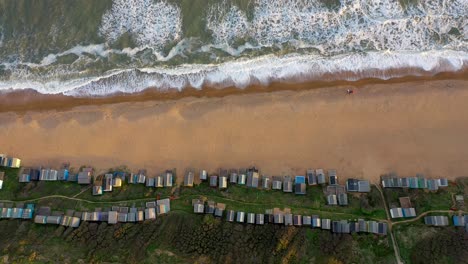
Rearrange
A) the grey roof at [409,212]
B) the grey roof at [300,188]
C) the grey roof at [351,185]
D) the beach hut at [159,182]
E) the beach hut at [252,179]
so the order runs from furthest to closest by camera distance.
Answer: the beach hut at [159,182] < the beach hut at [252,179] < the grey roof at [300,188] < the grey roof at [351,185] < the grey roof at [409,212]

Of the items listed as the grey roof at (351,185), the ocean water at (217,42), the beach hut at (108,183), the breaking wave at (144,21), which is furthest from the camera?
the breaking wave at (144,21)

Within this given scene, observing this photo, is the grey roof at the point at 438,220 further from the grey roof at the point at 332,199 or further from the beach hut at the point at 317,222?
the beach hut at the point at 317,222

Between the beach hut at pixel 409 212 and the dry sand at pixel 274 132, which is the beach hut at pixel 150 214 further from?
the beach hut at pixel 409 212

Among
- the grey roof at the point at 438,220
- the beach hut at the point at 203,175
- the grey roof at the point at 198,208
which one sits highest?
the beach hut at the point at 203,175

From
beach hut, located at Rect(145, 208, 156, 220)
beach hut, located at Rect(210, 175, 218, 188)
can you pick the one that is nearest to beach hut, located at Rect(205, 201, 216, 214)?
beach hut, located at Rect(210, 175, 218, 188)

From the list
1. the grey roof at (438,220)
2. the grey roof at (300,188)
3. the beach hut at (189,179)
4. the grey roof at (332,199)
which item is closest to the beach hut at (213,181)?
the beach hut at (189,179)

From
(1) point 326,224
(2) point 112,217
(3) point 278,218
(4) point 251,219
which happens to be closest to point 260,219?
(4) point 251,219

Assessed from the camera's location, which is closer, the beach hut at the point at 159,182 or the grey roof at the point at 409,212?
the grey roof at the point at 409,212

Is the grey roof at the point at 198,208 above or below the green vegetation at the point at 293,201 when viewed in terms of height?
below
